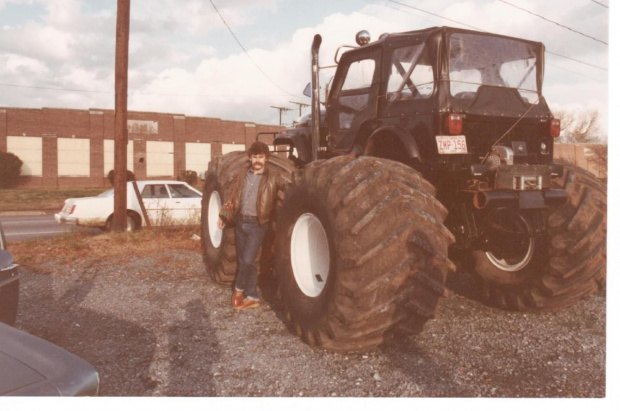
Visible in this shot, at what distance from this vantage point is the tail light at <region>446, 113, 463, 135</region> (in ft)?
11.8

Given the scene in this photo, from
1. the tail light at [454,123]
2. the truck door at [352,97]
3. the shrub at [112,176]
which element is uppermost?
the truck door at [352,97]

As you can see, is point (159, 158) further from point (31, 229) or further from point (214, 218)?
point (214, 218)

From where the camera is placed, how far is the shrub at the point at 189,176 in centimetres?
3741

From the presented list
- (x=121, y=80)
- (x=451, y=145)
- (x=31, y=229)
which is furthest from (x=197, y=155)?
(x=451, y=145)

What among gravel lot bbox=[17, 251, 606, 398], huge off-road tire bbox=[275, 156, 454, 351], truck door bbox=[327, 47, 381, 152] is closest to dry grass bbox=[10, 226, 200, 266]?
gravel lot bbox=[17, 251, 606, 398]

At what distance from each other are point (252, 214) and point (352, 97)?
4.80 ft

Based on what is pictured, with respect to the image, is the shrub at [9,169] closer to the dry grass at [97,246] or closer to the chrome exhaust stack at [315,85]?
the dry grass at [97,246]

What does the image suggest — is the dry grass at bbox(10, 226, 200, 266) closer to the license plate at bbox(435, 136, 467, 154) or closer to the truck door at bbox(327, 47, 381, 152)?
the truck door at bbox(327, 47, 381, 152)

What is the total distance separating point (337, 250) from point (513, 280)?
193 centimetres

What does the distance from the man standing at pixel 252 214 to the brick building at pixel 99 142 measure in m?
29.4

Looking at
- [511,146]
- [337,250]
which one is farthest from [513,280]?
[337,250]

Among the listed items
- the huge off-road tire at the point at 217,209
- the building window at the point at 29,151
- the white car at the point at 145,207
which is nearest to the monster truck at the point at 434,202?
the huge off-road tire at the point at 217,209

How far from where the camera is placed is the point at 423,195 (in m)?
3.09

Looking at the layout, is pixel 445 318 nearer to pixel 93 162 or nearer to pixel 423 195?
pixel 423 195
